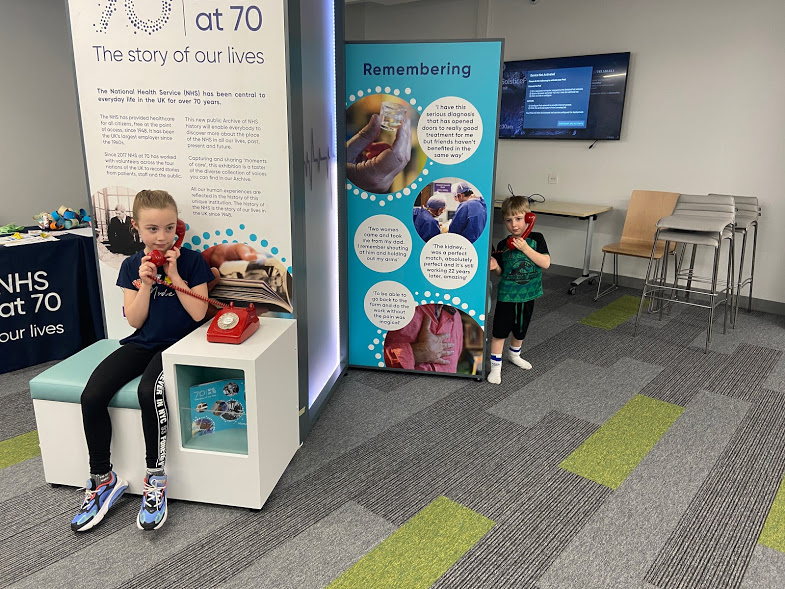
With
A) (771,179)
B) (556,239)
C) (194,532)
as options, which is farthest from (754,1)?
(194,532)

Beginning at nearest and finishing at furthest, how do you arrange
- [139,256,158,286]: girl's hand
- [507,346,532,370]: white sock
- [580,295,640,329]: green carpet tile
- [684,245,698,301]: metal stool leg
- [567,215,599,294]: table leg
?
1. [139,256,158,286]: girl's hand
2. [507,346,532,370]: white sock
3. [580,295,640,329]: green carpet tile
4. [684,245,698,301]: metal stool leg
5. [567,215,599,294]: table leg

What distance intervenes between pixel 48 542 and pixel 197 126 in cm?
161

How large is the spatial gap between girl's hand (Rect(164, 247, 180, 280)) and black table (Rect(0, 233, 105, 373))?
162cm

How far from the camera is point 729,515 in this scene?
85.0 inches

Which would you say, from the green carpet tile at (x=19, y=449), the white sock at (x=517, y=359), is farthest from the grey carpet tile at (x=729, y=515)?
the green carpet tile at (x=19, y=449)

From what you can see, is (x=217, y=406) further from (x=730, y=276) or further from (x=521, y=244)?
(x=730, y=276)

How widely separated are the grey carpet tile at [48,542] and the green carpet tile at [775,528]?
231 centimetres

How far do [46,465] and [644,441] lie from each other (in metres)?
2.64

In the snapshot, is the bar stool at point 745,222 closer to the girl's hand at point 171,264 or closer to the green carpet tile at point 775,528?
the green carpet tile at point 775,528

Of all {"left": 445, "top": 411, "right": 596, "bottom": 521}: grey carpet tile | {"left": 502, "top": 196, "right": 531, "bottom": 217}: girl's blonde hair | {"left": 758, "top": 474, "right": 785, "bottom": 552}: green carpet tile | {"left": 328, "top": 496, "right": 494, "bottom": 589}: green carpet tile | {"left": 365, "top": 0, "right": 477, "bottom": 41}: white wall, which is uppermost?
{"left": 365, "top": 0, "right": 477, "bottom": 41}: white wall

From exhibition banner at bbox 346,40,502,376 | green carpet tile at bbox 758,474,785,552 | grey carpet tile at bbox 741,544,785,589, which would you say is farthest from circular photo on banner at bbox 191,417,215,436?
green carpet tile at bbox 758,474,785,552

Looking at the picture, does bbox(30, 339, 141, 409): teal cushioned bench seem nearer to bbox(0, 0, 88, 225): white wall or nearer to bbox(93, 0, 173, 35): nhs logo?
bbox(93, 0, 173, 35): nhs logo

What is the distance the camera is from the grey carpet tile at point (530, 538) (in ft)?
5.99

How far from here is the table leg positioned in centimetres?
518
